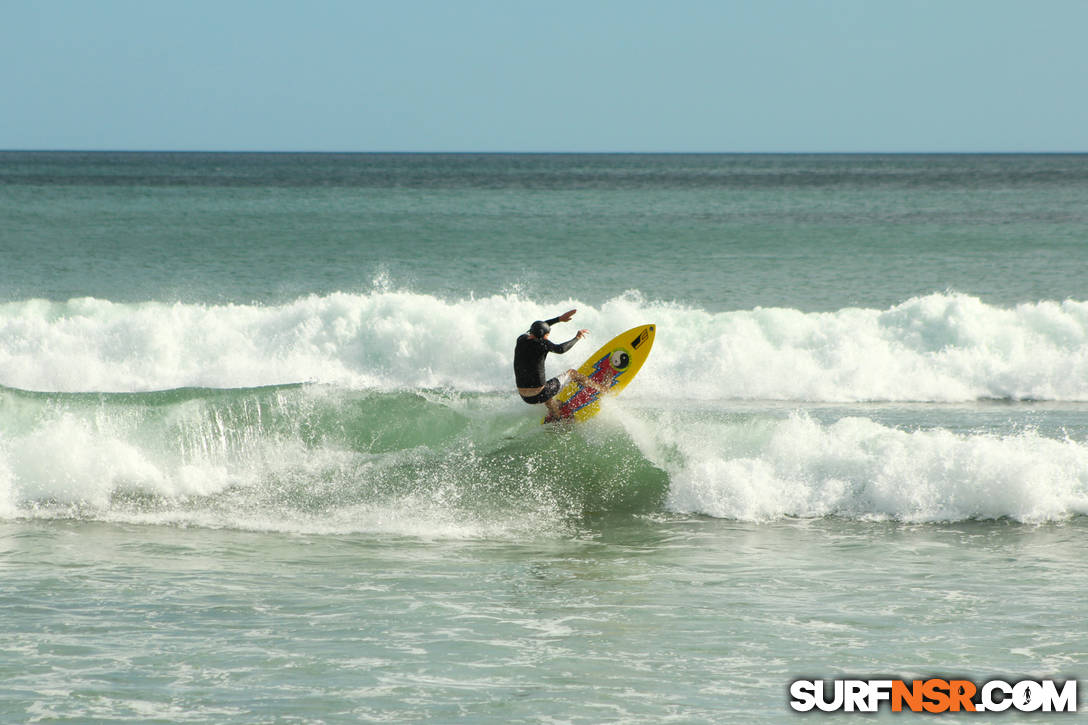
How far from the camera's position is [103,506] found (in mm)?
12297

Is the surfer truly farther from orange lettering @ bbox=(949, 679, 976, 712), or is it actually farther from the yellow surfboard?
orange lettering @ bbox=(949, 679, 976, 712)

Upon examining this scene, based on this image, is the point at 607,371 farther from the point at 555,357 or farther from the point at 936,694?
the point at 936,694

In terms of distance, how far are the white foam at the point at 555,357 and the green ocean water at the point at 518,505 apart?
0.08 metres

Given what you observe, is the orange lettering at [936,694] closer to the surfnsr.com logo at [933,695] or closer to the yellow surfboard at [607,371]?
the surfnsr.com logo at [933,695]

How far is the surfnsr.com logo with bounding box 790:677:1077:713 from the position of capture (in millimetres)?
7070

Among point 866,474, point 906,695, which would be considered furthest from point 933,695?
point 866,474

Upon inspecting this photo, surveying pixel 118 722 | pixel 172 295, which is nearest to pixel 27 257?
pixel 172 295

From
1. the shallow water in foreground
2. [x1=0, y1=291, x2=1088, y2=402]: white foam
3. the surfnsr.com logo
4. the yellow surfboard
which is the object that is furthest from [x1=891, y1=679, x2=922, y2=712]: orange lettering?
[x1=0, y1=291, x2=1088, y2=402]: white foam

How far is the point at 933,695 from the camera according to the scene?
726cm

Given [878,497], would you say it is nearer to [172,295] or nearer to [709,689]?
[709,689]

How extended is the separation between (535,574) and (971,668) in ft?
12.3

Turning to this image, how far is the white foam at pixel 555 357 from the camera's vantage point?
64.1ft

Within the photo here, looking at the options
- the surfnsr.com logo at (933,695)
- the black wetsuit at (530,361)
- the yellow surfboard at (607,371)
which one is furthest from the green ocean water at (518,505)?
the black wetsuit at (530,361)

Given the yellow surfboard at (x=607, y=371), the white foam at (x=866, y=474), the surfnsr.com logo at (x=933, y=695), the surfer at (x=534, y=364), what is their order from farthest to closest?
the yellow surfboard at (x=607, y=371) < the surfer at (x=534, y=364) < the white foam at (x=866, y=474) < the surfnsr.com logo at (x=933, y=695)
